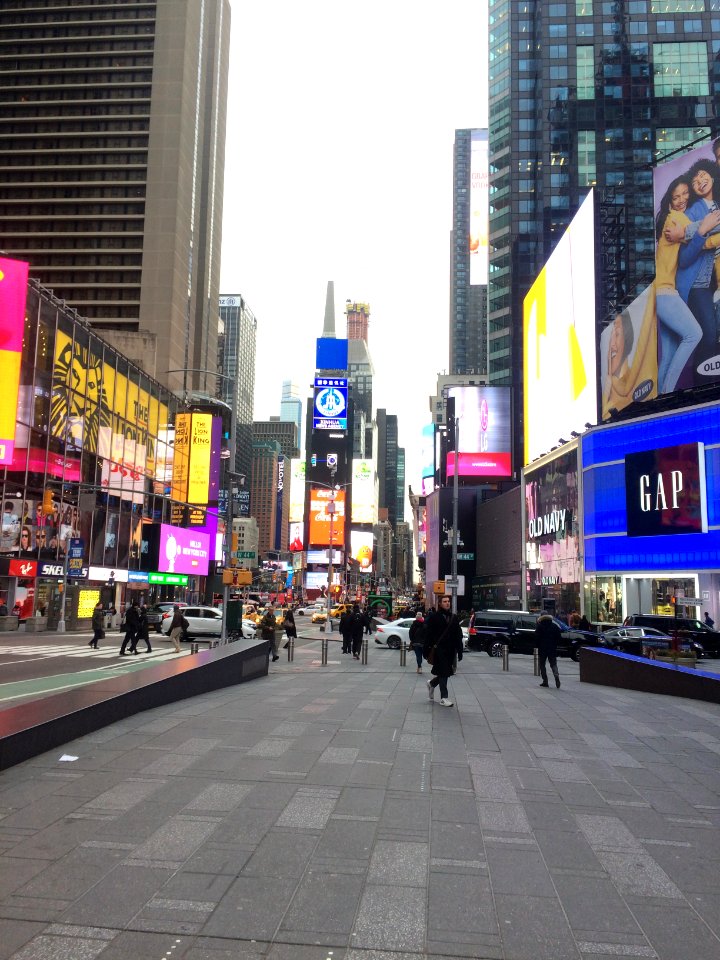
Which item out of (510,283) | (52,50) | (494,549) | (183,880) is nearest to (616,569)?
(494,549)

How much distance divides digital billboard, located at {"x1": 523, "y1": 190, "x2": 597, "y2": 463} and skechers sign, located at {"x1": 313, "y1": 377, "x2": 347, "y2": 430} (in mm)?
96411

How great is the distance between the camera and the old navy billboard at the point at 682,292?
48.2 metres

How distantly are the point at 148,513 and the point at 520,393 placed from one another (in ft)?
201

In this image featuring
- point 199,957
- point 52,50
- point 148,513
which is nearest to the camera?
point 199,957

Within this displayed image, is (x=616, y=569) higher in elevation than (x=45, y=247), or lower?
lower

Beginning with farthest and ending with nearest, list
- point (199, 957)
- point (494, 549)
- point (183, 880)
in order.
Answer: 1. point (494, 549)
2. point (183, 880)
3. point (199, 957)

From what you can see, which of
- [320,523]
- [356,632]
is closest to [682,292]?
[356,632]

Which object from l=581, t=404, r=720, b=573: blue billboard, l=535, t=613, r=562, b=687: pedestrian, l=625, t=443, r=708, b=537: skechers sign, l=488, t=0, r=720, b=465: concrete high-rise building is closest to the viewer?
l=535, t=613, r=562, b=687: pedestrian

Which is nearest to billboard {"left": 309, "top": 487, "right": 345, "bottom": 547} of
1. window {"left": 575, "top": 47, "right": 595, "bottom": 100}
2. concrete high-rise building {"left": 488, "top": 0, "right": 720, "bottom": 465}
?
concrete high-rise building {"left": 488, "top": 0, "right": 720, "bottom": 465}

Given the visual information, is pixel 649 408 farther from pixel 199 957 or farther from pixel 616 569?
pixel 199 957

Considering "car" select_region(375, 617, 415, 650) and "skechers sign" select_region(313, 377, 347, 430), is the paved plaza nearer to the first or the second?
"car" select_region(375, 617, 415, 650)

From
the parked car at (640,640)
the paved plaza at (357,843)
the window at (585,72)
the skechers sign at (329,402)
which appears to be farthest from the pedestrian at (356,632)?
the skechers sign at (329,402)

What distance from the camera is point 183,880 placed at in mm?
5406

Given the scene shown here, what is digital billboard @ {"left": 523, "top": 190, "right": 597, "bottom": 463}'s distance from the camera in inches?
2307
